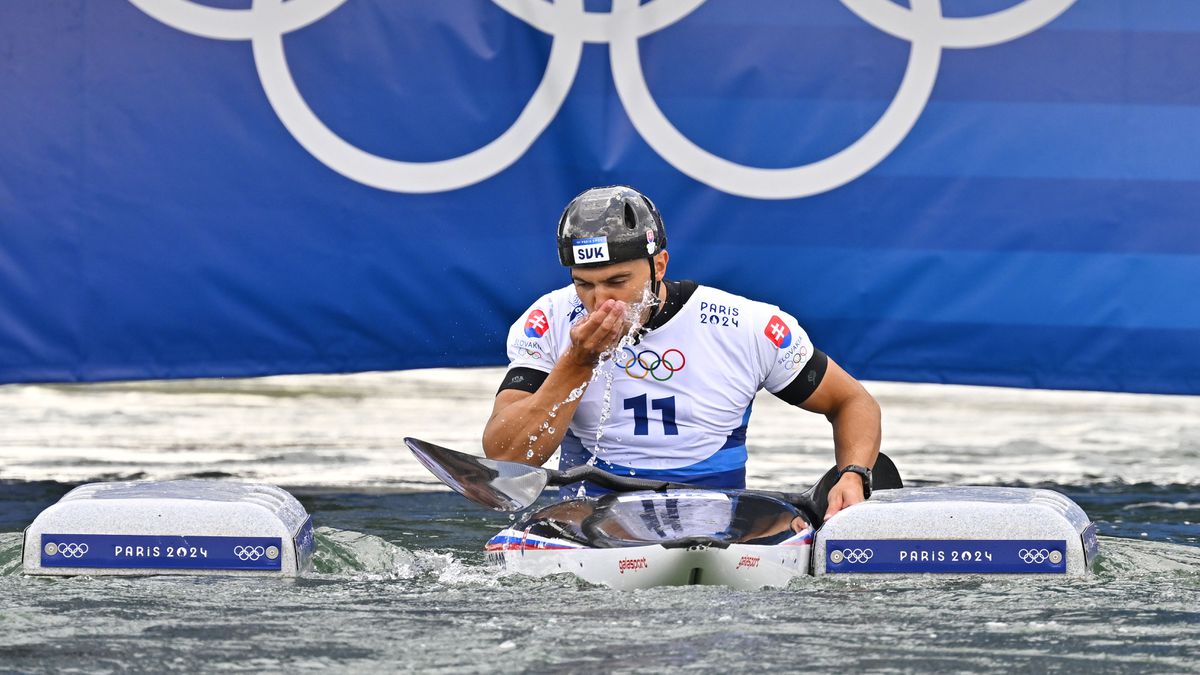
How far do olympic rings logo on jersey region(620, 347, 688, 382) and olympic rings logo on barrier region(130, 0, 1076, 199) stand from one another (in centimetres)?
197

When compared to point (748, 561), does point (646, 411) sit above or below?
above

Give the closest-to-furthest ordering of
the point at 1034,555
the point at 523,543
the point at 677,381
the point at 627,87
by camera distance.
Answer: the point at 1034,555 < the point at 523,543 < the point at 677,381 < the point at 627,87

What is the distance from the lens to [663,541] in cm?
534

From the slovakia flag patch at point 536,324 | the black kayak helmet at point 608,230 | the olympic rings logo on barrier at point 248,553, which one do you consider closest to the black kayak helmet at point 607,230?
the black kayak helmet at point 608,230

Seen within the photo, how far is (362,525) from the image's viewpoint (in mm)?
7754

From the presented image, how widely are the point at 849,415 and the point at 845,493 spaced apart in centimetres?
62

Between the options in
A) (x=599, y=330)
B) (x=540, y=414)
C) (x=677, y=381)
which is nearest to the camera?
(x=599, y=330)

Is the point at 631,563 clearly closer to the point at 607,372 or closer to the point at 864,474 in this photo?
the point at 864,474

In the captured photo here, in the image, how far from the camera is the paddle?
19.7ft

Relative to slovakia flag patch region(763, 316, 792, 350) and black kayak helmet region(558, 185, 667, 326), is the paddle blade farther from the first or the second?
slovakia flag patch region(763, 316, 792, 350)

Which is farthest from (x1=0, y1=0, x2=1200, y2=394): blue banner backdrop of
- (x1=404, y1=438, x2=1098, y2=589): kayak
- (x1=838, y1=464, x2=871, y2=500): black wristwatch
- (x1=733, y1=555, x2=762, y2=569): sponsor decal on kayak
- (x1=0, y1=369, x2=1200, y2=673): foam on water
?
(x1=733, y1=555, x2=762, y2=569): sponsor decal on kayak

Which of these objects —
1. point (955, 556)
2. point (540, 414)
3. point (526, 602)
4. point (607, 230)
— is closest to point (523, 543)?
point (526, 602)

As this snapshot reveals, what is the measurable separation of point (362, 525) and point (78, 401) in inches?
210

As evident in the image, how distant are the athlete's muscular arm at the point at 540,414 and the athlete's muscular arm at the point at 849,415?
899 mm
